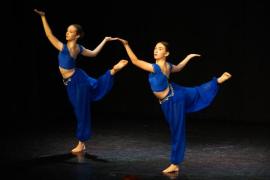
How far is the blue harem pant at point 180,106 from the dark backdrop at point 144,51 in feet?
8.36

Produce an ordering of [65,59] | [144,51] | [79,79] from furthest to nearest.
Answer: [144,51], [79,79], [65,59]

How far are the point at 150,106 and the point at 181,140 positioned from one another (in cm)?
322

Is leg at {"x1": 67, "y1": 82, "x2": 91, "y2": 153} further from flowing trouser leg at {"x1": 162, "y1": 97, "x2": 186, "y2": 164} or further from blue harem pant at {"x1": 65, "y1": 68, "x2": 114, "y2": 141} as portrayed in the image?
flowing trouser leg at {"x1": 162, "y1": 97, "x2": 186, "y2": 164}

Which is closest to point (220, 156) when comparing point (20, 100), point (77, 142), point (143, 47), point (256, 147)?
point (256, 147)

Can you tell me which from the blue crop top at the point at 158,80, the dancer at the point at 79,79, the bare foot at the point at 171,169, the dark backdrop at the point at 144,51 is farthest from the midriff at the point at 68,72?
the dark backdrop at the point at 144,51

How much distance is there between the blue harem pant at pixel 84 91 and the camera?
18.0 feet

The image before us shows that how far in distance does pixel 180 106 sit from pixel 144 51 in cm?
303

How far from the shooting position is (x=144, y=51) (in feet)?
25.3

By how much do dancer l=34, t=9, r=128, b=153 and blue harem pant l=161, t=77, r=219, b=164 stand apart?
0.76 metres

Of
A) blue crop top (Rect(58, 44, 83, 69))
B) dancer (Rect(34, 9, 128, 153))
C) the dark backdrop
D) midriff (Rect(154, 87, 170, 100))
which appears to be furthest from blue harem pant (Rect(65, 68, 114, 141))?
the dark backdrop

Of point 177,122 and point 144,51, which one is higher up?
point 144,51

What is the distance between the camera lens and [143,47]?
7.73 m

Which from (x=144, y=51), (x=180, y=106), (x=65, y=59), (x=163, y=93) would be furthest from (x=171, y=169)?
(x=144, y=51)

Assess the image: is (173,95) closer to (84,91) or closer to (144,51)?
(84,91)
